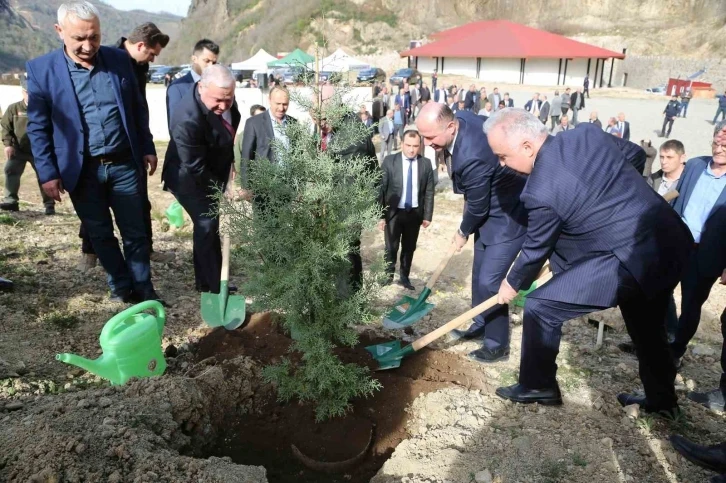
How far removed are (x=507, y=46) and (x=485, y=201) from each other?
38.9 m

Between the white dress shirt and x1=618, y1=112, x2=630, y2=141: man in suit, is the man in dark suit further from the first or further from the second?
x1=618, y1=112, x2=630, y2=141: man in suit

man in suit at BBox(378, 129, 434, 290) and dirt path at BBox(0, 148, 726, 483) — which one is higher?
man in suit at BBox(378, 129, 434, 290)

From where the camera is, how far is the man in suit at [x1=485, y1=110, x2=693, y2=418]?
288cm

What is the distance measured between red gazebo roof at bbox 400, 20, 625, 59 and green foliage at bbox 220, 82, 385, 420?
38555 mm

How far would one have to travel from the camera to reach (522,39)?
129 feet

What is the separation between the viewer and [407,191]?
18.4ft

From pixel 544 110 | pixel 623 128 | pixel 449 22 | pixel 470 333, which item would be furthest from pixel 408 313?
pixel 449 22

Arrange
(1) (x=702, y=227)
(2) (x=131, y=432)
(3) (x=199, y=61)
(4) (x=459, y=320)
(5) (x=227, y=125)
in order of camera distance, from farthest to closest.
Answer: (3) (x=199, y=61), (5) (x=227, y=125), (1) (x=702, y=227), (4) (x=459, y=320), (2) (x=131, y=432)

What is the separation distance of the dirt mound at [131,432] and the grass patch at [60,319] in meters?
1.26

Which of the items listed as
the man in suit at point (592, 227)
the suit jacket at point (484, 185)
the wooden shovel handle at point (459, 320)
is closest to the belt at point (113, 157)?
the suit jacket at point (484, 185)

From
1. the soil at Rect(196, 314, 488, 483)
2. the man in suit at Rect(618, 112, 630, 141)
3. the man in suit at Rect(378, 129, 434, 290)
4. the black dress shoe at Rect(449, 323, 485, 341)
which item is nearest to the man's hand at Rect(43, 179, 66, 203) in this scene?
the soil at Rect(196, 314, 488, 483)

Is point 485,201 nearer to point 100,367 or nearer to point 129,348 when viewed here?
point 129,348

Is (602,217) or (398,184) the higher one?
(602,217)

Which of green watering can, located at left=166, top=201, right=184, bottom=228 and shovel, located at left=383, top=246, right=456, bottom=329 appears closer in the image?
shovel, located at left=383, top=246, right=456, bottom=329
